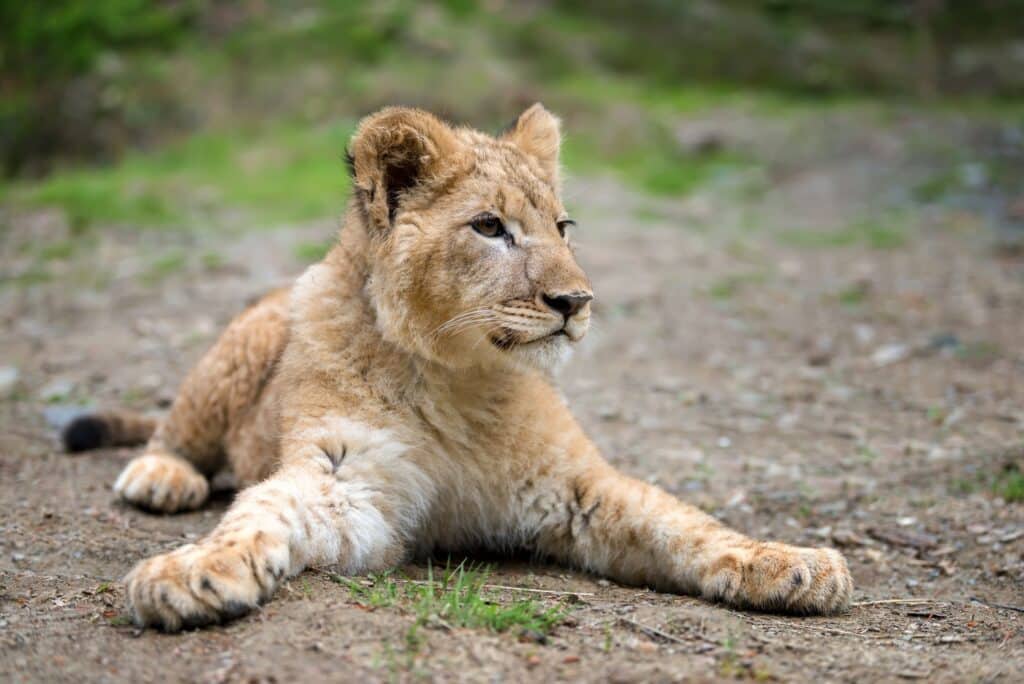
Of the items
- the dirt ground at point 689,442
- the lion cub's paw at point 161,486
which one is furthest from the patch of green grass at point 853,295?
the lion cub's paw at point 161,486

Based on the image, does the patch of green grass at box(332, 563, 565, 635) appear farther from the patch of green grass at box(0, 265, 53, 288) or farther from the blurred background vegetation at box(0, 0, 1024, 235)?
the blurred background vegetation at box(0, 0, 1024, 235)

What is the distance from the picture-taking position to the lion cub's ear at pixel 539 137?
5.17 metres

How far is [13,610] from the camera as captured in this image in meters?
3.79

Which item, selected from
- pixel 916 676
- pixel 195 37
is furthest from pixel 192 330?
pixel 195 37

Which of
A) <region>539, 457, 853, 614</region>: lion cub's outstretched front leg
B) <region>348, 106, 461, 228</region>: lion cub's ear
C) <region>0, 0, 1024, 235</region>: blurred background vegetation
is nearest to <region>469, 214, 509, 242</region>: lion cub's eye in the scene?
<region>348, 106, 461, 228</region>: lion cub's ear

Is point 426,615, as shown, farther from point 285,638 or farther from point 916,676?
point 916,676

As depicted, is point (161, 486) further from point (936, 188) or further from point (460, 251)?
point (936, 188)

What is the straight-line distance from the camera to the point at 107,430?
630 cm

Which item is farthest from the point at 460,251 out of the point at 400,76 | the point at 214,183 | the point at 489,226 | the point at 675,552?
the point at 400,76

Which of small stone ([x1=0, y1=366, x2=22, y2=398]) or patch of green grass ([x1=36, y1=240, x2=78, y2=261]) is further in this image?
patch of green grass ([x1=36, y1=240, x2=78, y2=261])

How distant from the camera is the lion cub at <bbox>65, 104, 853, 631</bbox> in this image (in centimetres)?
422

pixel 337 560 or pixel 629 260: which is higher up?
pixel 629 260

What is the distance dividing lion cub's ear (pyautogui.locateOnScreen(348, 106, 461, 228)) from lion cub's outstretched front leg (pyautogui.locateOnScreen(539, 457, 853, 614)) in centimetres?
132

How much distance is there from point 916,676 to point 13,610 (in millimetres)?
2859
